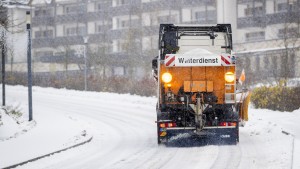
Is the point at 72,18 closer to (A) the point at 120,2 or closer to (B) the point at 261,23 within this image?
(A) the point at 120,2

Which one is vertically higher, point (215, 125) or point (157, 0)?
point (157, 0)

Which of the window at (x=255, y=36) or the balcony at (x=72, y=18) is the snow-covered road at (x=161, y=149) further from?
the balcony at (x=72, y=18)

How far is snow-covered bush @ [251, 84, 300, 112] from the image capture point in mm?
21250

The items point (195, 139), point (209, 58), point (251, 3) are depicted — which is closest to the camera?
point (209, 58)

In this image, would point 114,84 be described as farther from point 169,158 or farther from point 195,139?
point 169,158

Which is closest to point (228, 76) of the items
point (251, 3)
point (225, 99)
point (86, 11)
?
point (225, 99)

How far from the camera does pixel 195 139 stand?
14164 millimetres

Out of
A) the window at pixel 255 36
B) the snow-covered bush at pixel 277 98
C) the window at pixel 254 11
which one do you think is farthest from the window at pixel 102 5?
the snow-covered bush at pixel 277 98

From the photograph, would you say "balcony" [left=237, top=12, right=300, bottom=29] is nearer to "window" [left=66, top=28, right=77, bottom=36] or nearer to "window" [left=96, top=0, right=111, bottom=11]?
"window" [left=96, top=0, right=111, bottom=11]

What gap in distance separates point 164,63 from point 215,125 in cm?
224

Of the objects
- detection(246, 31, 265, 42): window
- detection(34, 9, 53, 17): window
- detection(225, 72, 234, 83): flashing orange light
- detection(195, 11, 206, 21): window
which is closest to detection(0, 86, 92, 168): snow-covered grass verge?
detection(225, 72, 234, 83): flashing orange light

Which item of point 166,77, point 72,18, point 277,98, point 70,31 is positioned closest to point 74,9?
point 72,18

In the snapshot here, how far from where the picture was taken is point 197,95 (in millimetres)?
12758

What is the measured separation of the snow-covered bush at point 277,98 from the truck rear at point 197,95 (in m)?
9.02
